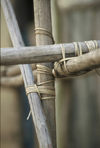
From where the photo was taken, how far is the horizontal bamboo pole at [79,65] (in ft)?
2.32

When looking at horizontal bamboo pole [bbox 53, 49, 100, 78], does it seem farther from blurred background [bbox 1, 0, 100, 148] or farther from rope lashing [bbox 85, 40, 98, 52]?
blurred background [bbox 1, 0, 100, 148]

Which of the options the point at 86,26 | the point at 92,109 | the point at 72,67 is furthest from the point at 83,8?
the point at 72,67

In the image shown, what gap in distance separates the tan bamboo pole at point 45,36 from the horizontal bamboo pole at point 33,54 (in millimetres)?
136

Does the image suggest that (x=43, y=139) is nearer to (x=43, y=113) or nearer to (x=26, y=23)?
(x=43, y=113)

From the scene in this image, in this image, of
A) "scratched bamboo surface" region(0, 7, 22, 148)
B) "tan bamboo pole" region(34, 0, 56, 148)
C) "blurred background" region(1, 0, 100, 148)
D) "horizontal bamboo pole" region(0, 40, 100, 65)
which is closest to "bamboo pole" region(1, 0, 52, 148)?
"tan bamboo pole" region(34, 0, 56, 148)

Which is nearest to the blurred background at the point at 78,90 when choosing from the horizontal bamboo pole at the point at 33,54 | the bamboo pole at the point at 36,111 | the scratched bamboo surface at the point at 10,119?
the scratched bamboo surface at the point at 10,119

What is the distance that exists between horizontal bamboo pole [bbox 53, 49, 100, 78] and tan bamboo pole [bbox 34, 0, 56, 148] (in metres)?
0.07

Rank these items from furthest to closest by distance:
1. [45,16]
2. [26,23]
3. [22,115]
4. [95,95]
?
[26,23] → [22,115] → [95,95] → [45,16]

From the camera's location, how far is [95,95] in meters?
1.68

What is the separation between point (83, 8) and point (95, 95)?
547 millimetres

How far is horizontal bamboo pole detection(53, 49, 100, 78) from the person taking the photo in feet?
2.32

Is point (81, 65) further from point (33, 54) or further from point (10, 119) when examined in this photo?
point (10, 119)

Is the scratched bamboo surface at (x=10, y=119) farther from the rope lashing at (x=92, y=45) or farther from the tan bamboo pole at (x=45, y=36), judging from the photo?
the rope lashing at (x=92, y=45)

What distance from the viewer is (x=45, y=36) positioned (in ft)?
3.02
